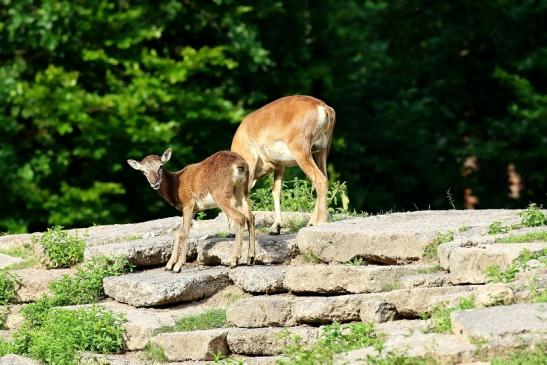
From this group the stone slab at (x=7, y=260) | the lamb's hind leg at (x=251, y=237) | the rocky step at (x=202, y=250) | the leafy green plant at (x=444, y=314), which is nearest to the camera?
the leafy green plant at (x=444, y=314)

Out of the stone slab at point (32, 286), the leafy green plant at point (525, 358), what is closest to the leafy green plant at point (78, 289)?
the stone slab at point (32, 286)

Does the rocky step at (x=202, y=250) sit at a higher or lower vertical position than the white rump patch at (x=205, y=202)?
lower

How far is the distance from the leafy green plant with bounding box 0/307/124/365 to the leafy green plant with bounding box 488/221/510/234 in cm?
352

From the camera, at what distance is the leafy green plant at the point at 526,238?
12375 mm

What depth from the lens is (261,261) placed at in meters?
14.0

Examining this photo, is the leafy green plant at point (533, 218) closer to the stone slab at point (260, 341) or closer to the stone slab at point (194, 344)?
the stone slab at point (260, 341)

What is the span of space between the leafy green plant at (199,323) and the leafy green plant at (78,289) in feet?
5.13

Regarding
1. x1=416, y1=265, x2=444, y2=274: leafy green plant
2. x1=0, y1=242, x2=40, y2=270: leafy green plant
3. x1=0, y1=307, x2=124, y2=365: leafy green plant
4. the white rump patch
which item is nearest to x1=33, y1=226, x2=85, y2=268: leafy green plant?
x1=0, y1=242, x2=40, y2=270: leafy green plant

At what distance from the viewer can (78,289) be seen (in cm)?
1421

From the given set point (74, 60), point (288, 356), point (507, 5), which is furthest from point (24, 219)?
point (288, 356)

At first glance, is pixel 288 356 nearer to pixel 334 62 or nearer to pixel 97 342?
pixel 97 342

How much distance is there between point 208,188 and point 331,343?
3.27 meters

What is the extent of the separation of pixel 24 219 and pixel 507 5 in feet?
37.5

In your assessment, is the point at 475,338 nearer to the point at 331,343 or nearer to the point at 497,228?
the point at 331,343
